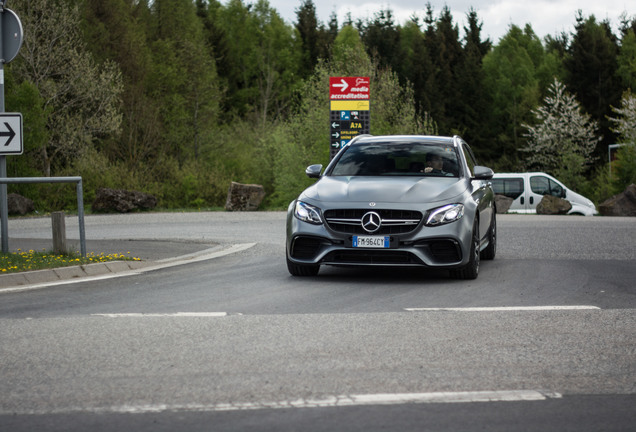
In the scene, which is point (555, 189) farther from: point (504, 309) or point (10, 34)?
point (504, 309)

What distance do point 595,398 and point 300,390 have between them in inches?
63.4

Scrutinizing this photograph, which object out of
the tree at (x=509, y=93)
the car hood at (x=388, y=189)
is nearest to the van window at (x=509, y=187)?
the car hood at (x=388, y=189)

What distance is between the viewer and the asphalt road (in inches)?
184

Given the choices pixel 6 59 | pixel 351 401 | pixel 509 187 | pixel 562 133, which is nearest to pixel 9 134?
pixel 6 59

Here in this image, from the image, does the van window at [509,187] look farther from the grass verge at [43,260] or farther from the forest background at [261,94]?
the grass verge at [43,260]

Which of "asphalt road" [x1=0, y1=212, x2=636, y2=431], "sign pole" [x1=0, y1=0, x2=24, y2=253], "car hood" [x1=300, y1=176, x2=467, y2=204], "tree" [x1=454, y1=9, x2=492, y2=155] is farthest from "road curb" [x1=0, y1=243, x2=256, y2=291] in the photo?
"tree" [x1=454, y1=9, x2=492, y2=155]

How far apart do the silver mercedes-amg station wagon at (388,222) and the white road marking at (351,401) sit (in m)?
5.16

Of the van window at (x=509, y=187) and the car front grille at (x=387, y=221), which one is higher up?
the car front grille at (x=387, y=221)

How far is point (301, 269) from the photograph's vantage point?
36.2 feet

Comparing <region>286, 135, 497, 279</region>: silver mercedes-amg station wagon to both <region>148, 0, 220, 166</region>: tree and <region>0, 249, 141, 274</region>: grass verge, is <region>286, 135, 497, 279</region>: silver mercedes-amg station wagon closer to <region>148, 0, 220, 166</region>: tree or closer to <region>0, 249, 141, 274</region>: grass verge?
<region>0, 249, 141, 274</region>: grass verge

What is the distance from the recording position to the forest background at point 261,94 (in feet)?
127

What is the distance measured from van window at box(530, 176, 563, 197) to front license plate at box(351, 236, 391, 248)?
94.2 ft

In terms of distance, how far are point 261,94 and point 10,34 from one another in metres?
78.1

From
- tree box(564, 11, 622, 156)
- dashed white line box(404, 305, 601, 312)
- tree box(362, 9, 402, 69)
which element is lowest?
dashed white line box(404, 305, 601, 312)
